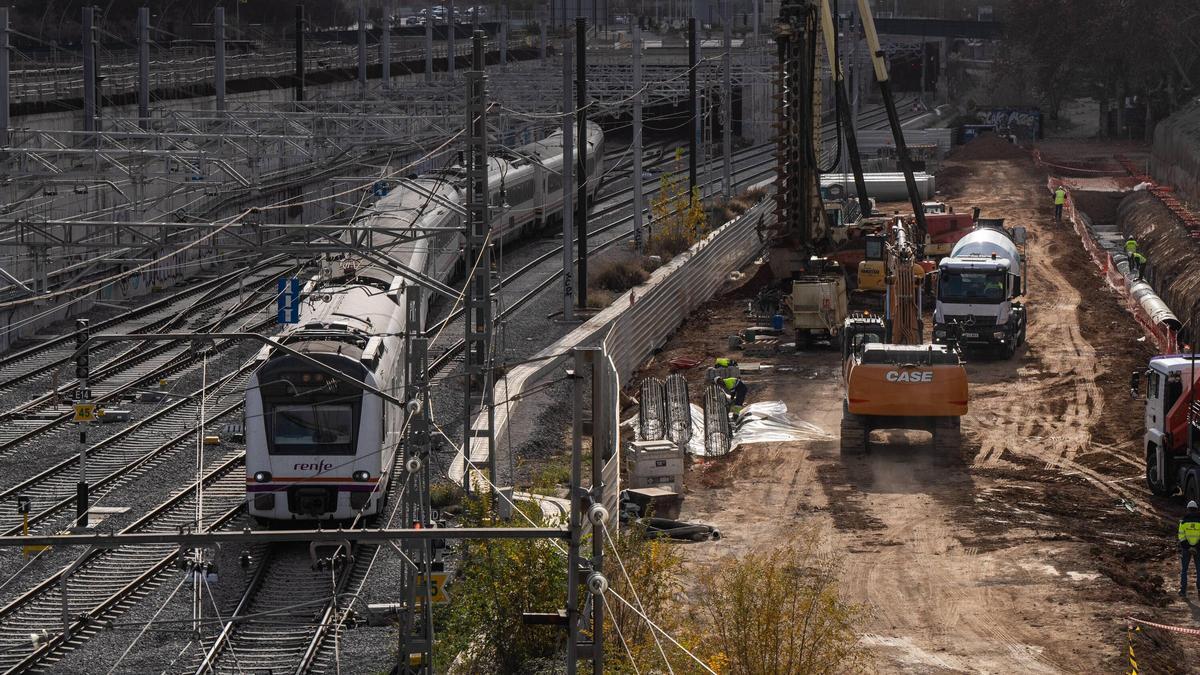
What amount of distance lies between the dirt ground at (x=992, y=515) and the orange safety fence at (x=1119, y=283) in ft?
2.12

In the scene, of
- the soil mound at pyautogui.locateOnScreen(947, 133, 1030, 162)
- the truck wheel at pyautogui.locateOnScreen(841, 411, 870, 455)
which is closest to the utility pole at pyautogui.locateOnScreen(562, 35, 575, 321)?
the truck wheel at pyautogui.locateOnScreen(841, 411, 870, 455)

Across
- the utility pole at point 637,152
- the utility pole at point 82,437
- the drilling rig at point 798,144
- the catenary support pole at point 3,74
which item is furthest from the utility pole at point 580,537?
the drilling rig at point 798,144

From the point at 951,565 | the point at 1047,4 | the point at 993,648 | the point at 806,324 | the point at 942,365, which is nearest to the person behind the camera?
the point at 993,648

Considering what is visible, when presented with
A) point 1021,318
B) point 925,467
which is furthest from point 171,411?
point 1021,318

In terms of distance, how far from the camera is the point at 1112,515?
86.0 feet

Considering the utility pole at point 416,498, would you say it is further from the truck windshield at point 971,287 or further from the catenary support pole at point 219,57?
the catenary support pole at point 219,57

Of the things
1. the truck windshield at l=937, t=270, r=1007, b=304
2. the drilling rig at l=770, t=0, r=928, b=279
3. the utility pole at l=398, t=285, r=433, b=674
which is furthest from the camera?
the drilling rig at l=770, t=0, r=928, b=279

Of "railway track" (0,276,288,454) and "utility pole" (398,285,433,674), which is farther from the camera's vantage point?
"railway track" (0,276,288,454)

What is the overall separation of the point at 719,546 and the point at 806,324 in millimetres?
16147

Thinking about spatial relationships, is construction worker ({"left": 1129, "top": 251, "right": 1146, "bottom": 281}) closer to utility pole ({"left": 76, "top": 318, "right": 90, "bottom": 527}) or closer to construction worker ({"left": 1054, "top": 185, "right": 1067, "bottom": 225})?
construction worker ({"left": 1054, "top": 185, "right": 1067, "bottom": 225})

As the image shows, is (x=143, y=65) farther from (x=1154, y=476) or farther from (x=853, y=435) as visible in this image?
(x=1154, y=476)

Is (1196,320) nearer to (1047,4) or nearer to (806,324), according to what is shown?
(806,324)

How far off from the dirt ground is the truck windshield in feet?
5.38

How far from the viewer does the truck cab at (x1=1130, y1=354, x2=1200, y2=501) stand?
2525 cm
